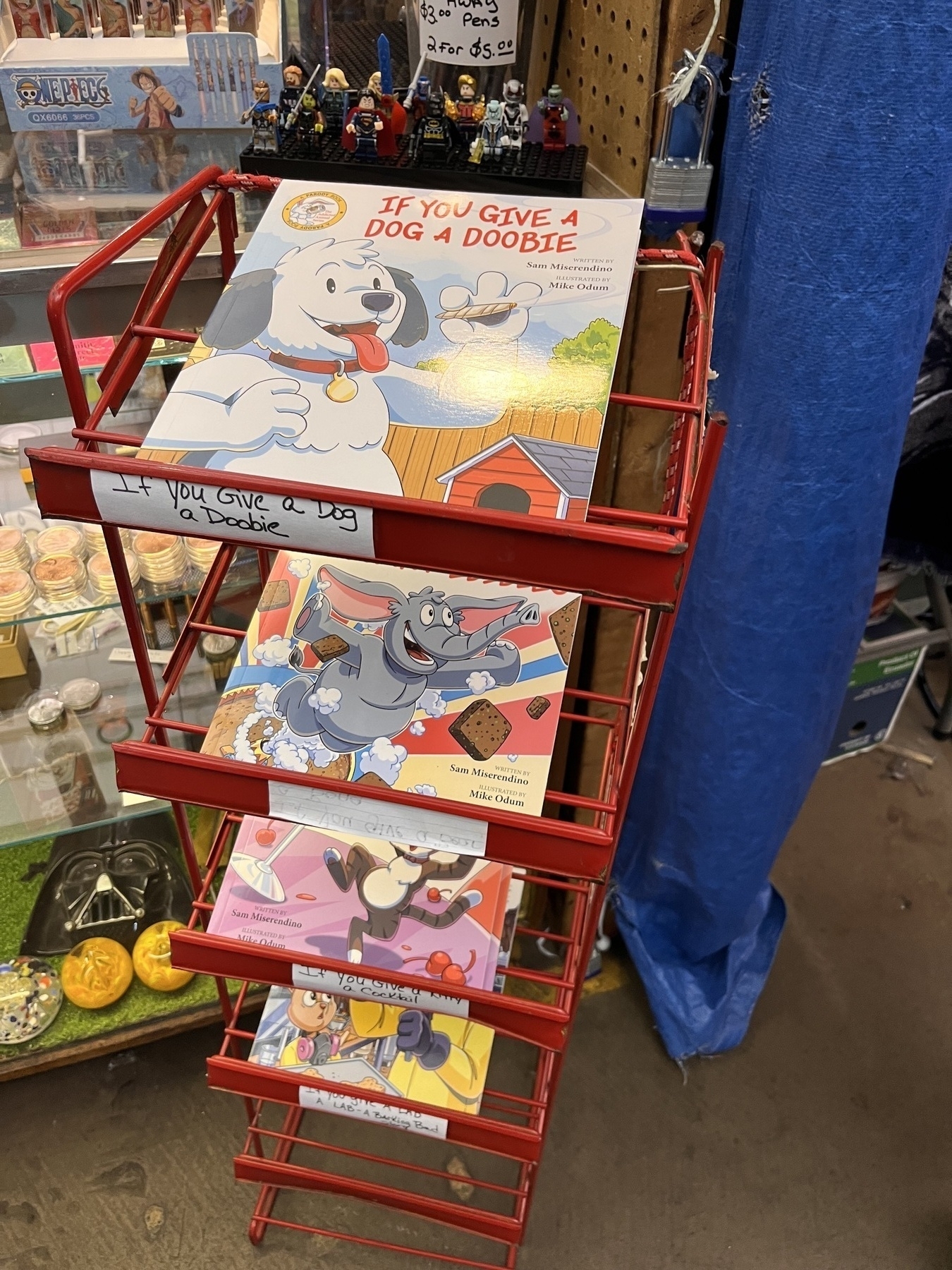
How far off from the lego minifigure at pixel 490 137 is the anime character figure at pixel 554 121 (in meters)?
0.05

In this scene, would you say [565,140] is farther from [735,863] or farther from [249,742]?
[735,863]

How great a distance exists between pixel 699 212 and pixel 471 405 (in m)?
0.50

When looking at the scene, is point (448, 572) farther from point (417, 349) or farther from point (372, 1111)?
point (372, 1111)

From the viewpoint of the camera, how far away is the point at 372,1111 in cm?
120

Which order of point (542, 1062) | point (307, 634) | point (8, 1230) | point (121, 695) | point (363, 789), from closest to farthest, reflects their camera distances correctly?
point (363, 789), point (307, 634), point (542, 1062), point (8, 1230), point (121, 695)

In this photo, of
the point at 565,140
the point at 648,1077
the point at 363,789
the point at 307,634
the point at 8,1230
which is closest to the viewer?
the point at 363,789

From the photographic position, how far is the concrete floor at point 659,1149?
1487 millimetres

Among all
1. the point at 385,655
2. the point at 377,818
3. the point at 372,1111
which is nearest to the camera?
the point at 377,818

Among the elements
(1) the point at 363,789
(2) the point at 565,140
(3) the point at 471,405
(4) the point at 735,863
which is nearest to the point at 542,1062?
(4) the point at 735,863

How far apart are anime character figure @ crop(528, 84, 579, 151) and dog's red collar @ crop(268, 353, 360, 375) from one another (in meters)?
0.49

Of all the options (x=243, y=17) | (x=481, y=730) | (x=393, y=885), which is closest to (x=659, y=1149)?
(x=393, y=885)

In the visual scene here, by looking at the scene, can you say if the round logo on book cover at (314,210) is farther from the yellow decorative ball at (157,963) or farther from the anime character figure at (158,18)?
the yellow decorative ball at (157,963)

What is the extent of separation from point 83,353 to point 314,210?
51 centimetres

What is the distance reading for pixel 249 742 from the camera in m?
0.89
